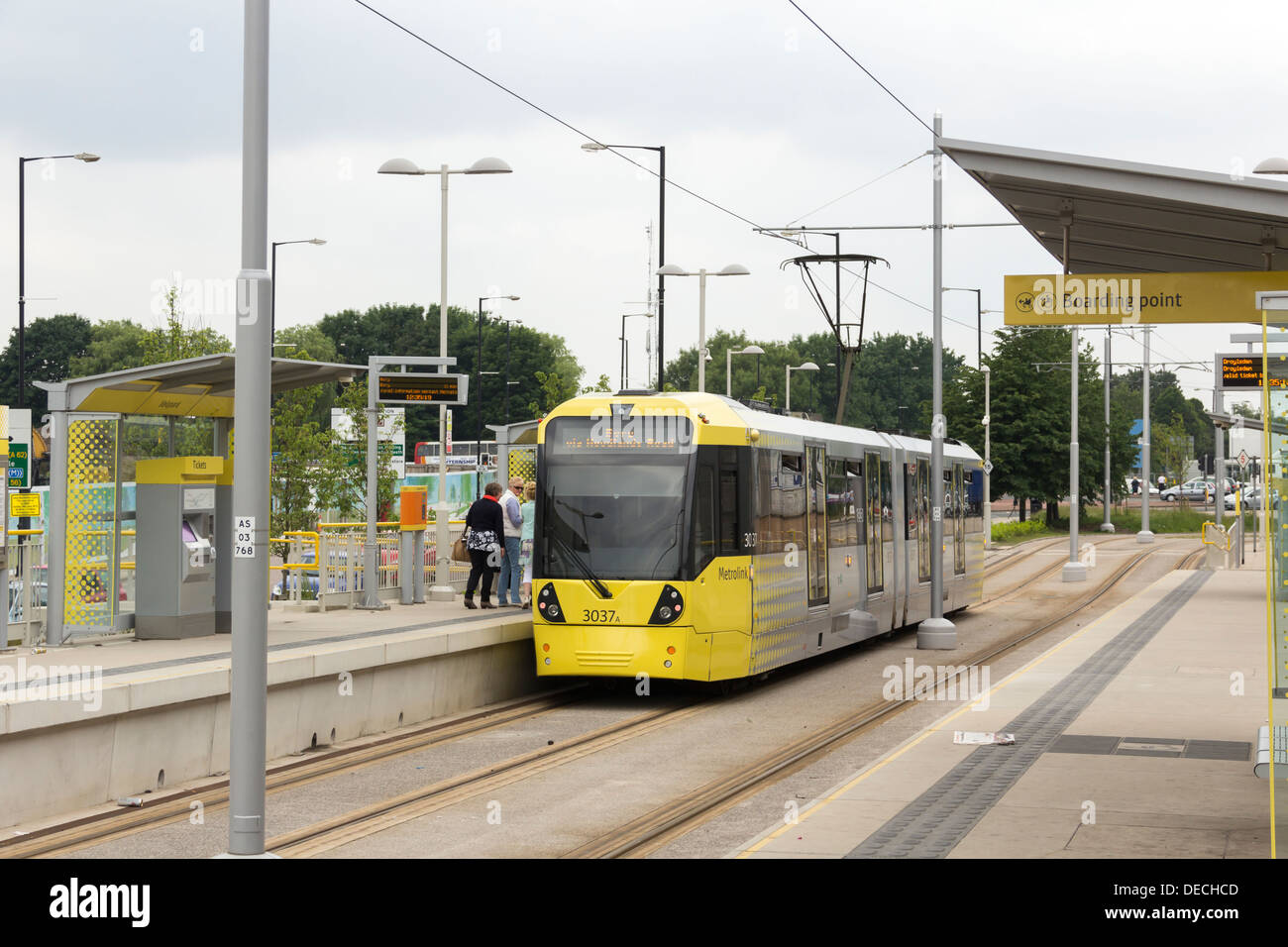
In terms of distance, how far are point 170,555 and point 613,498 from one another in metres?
4.37

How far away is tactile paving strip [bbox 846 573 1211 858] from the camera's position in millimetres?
9297

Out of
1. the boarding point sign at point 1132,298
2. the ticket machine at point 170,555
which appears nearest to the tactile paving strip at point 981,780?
the boarding point sign at point 1132,298

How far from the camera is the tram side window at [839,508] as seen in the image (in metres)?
20.6

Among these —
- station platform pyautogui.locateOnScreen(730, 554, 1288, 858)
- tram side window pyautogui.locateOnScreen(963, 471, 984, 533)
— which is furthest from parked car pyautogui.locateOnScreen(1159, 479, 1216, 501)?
station platform pyautogui.locateOnScreen(730, 554, 1288, 858)

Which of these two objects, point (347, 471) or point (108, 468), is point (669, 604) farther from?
point (347, 471)

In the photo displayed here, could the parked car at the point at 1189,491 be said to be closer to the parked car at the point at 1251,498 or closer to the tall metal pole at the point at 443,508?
the parked car at the point at 1251,498

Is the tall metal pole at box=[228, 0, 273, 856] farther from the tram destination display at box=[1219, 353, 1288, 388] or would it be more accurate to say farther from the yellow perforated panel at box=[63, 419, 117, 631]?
the tram destination display at box=[1219, 353, 1288, 388]

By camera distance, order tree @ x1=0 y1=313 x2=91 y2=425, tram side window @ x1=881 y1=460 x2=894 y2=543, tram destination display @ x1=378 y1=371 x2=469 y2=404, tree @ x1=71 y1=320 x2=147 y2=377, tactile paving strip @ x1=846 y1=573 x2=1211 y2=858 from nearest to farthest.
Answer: tactile paving strip @ x1=846 y1=573 x2=1211 y2=858 → tram destination display @ x1=378 y1=371 x2=469 y2=404 → tram side window @ x1=881 y1=460 x2=894 y2=543 → tree @ x1=71 y1=320 x2=147 y2=377 → tree @ x1=0 y1=313 x2=91 y2=425

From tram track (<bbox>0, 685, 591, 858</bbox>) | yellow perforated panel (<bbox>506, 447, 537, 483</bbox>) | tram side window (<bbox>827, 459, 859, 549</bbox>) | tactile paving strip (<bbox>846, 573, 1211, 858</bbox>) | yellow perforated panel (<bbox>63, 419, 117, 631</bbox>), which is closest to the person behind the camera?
tactile paving strip (<bbox>846, 573, 1211, 858</bbox>)

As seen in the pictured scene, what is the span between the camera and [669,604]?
1627 cm

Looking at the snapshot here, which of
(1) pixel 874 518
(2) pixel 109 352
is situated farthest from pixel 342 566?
(2) pixel 109 352

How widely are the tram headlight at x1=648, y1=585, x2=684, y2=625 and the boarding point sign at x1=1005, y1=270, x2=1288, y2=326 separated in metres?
4.13
